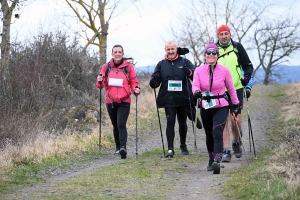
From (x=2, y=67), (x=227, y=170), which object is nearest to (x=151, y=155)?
(x=227, y=170)

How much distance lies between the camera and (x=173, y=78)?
1085 cm

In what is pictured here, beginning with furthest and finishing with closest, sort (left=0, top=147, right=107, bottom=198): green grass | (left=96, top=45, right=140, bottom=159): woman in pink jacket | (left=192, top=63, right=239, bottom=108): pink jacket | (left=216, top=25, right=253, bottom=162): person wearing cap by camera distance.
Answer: (left=96, top=45, right=140, bottom=159): woman in pink jacket, (left=216, top=25, right=253, bottom=162): person wearing cap, (left=192, top=63, right=239, bottom=108): pink jacket, (left=0, top=147, right=107, bottom=198): green grass

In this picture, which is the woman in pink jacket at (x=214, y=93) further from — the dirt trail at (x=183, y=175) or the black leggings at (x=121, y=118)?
the black leggings at (x=121, y=118)

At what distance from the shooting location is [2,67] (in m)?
13.3

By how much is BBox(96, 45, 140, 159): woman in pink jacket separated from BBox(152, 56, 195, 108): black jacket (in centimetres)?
51

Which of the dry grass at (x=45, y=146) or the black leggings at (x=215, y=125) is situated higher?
the black leggings at (x=215, y=125)

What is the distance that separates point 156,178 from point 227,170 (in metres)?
1.26

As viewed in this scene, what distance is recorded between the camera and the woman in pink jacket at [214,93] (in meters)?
8.80

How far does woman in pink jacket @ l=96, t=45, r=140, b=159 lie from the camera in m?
11.1

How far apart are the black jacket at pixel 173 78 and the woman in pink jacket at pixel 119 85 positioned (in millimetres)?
508

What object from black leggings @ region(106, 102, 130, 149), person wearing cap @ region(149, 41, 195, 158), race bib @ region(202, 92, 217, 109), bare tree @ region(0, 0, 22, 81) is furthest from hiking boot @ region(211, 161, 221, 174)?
bare tree @ region(0, 0, 22, 81)

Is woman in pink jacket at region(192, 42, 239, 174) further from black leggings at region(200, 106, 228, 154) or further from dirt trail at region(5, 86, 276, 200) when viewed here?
dirt trail at region(5, 86, 276, 200)

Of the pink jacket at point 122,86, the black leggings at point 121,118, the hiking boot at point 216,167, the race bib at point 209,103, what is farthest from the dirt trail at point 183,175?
the pink jacket at point 122,86

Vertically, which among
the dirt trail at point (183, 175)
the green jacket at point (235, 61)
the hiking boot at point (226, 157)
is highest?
the green jacket at point (235, 61)
